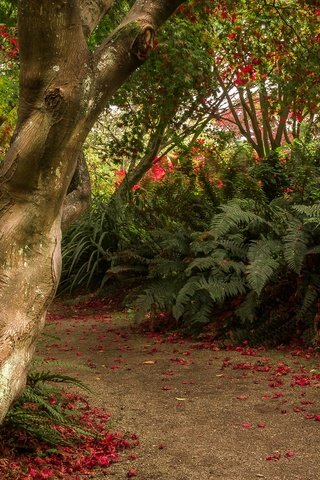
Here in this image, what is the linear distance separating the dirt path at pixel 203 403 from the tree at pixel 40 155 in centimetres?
97

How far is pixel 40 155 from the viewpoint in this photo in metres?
3.12

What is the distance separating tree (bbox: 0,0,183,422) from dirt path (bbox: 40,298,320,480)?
0.97 meters

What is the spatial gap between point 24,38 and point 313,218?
328 cm

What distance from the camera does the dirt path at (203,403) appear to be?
332cm

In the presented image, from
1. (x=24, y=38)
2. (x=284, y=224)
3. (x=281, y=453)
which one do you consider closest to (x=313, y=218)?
(x=284, y=224)

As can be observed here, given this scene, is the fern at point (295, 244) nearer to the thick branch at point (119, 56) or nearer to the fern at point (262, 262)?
the fern at point (262, 262)

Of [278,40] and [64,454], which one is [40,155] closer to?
[64,454]

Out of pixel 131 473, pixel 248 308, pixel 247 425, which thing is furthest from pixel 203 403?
pixel 248 308

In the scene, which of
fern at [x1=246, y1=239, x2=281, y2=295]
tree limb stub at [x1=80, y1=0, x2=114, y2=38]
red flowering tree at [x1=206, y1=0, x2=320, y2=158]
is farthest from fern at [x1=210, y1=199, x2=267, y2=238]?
tree limb stub at [x1=80, y1=0, x2=114, y2=38]

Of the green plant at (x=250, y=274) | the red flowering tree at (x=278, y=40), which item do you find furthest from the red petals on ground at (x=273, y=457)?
the red flowering tree at (x=278, y=40)

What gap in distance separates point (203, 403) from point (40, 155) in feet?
6.98

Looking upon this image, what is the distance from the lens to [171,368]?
5.33 meters

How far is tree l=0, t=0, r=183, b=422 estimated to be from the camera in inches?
120

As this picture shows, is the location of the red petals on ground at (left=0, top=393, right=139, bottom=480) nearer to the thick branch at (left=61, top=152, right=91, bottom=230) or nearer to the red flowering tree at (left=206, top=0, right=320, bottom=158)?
the thick branch at (left=61, top=152, right=91, bottom=230)
